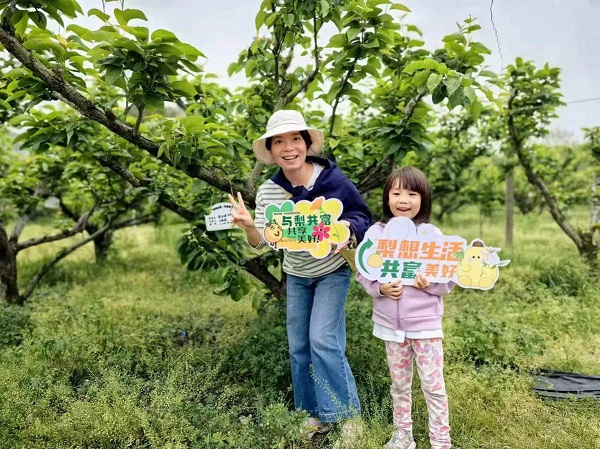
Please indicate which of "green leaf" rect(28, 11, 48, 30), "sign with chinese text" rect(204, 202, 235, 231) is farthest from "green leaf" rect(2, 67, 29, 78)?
"sign with chinese text" rect(204, 202, 235, 231)

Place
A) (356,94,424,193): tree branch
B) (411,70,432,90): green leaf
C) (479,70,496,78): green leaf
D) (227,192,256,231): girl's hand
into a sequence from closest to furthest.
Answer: (227,192,256,231): girl's hand
(411,70,432,90): green leaf
(479,70,496,78): green leaf
(356,94,424,193): tree branch

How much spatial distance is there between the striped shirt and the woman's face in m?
0.11

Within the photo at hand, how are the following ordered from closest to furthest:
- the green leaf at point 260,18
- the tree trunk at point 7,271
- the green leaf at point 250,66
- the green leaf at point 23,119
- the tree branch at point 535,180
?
the green leaf at point 260,18 < the green leaf at point 23,119 < the green leaf at point 250,66 < the tree trunk at point 7,271 < the tree branch at point 535,180

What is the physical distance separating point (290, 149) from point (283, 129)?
0.09m

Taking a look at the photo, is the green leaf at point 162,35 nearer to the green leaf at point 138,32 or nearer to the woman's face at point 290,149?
the green leaf at point 138,32

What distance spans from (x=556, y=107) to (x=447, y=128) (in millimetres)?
1032

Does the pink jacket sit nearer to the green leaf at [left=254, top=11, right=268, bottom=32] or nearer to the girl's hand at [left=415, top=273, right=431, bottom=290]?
the girl's hand at [left=415, top=273, right=431, bottom=290]

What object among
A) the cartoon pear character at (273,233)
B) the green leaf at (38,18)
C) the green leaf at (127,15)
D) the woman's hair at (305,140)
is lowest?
the cartoon pear character at (273,233)

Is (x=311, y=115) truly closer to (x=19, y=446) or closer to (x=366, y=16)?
(x=366, y=16)

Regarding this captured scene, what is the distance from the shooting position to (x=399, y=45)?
2840mm

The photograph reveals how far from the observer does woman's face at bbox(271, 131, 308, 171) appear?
204 cm

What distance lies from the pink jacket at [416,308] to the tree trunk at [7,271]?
3.16m

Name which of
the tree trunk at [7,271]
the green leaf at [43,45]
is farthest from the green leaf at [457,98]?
the tree trunk at [7,271]

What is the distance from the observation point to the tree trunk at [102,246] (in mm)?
6098
